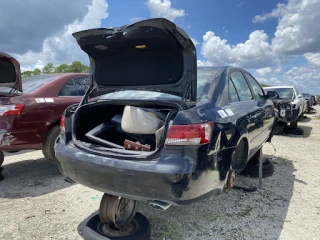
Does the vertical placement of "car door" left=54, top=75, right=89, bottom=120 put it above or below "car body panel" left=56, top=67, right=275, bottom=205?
above

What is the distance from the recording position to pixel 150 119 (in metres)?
2.50

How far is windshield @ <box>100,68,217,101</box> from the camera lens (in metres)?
2.64

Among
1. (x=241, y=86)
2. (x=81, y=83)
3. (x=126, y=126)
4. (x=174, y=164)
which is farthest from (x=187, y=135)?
(x=81, y=83)

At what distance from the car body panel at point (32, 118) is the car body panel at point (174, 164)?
155cm

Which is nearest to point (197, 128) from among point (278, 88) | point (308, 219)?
point (308, 219)

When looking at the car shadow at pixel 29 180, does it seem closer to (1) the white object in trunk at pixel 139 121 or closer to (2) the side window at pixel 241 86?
(1) the white object in trunk at pixel 139 121

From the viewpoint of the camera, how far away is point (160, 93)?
2717mm

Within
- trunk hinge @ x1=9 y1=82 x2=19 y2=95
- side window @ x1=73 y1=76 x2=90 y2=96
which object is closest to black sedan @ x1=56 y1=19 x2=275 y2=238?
trunk hinge @ x1=9 y1=82 x2=19 y2=95

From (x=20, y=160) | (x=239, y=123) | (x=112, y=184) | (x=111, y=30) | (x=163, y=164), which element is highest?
(x=111, y=30)

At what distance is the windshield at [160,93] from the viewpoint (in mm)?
2643

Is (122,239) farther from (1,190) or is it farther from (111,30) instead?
(1,190)

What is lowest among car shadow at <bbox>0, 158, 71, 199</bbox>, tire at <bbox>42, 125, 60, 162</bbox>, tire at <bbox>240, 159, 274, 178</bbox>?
car shadow at <bbox>0, 158, 71, 199</bbox>

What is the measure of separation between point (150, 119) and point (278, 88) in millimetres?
9014

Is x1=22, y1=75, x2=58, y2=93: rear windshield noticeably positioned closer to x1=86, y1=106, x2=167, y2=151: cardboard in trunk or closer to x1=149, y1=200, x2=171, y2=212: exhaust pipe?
x1=86, y1=106, x2=167, y2=151: cardboard in trunk
